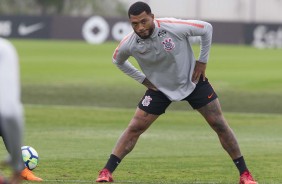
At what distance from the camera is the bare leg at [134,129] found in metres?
10.1

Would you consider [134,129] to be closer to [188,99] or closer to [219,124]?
[188,99]

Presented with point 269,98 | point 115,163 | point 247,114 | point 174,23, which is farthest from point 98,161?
point 269,98

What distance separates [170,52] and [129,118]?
34.8 feet

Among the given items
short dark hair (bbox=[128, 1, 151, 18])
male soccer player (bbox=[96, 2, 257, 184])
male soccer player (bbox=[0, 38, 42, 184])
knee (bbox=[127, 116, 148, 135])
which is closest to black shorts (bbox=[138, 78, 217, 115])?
male soccer player (bbox=[96, 2, 257, 184])

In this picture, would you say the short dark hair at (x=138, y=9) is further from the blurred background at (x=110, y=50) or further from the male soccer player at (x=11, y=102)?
the blurred background at (x=110, y=50)

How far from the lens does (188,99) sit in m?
10.1

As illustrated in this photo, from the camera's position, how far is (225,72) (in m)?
34.6

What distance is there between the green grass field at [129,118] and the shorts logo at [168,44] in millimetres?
1553

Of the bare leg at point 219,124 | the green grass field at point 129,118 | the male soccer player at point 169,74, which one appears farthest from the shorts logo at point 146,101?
the green grass field at point 129,118

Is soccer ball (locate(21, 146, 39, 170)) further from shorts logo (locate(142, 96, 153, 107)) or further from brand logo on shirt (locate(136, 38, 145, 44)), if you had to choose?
brand logo on shirt (locate(136, 38, 145, 44))

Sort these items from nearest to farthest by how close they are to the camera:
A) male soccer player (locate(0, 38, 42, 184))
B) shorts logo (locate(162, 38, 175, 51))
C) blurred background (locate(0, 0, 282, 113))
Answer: male soccer player (locate(0, 38, 42, 184))
shorts logo (locate(162, 38, 175, 51))
blurred background (locate(0, 0, 282, 113))

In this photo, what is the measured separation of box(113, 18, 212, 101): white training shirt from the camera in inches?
384

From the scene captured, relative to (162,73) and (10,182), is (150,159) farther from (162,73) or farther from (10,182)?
(10,182)

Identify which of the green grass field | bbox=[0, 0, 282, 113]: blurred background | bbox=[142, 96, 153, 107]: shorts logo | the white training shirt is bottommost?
bbox=[0, 0, 282, 113]: blurred background
